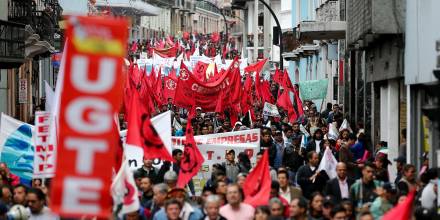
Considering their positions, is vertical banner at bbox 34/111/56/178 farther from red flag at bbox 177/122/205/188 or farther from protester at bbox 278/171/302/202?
protester at bbox 278/171/302/202

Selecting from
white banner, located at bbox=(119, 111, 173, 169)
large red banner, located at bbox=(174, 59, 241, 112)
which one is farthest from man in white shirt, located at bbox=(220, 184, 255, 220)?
large red banner, located at bbox=(174, 59, 241, 112)

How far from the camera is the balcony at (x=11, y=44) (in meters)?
29.9

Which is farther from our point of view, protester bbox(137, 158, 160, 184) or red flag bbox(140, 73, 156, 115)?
red flag bbox(140, 73, 156, 115)

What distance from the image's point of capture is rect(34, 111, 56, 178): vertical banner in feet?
54.5

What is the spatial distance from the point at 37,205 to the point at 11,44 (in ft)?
54.4

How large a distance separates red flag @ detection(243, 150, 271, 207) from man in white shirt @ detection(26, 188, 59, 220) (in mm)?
2548

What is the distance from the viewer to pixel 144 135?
1722cm

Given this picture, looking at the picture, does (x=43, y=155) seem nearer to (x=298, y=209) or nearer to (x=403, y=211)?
(x=298, y=209)

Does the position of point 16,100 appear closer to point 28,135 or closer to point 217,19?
point 28,135

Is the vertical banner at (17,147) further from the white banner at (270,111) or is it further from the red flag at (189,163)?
the white banner at (270,111)

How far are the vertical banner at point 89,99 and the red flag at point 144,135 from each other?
6.47 metres

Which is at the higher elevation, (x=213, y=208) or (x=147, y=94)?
(x=147, y=94)

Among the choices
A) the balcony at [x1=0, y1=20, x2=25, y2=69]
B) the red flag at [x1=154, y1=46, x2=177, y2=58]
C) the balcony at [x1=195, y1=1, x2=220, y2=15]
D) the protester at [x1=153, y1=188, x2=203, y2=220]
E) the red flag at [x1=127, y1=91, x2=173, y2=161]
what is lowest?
the protester at [x1=153, y1=188, x2=203, y2=220]

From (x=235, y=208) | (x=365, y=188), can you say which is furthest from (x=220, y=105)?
(x=235, y=208)
